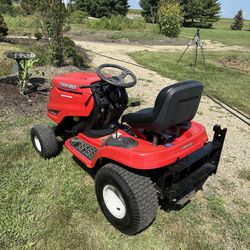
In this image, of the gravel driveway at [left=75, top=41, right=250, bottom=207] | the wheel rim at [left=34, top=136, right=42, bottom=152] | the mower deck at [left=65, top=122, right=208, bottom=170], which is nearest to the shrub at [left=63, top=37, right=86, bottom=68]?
the gravel driveway at [left=75, top=41, right=250, bottom=207]

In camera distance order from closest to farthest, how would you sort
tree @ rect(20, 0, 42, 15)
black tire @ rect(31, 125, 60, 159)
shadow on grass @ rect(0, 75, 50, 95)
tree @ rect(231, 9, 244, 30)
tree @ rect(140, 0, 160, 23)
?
1. black tire @ rect(31, 125, 60, 159)
2. shadow on grass @ rect(0, 75, 50, 95)
3. tree @ rect(20, 0, 42, 15)
4. tree @ rect(140, 0, 160, 23)
5. tree @ rect(231, 9, 244, 30)

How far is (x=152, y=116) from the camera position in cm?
263

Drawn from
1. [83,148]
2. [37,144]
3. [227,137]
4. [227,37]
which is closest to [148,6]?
[227,37]

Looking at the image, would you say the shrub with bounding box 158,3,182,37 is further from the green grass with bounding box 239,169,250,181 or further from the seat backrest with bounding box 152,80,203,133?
the seat backrest with bounding box 152,80,203,133

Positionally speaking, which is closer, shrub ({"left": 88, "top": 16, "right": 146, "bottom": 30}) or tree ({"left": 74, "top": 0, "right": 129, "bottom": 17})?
shrub ({"left": 88, "top": 16, "right": 146, "bottom": 30})

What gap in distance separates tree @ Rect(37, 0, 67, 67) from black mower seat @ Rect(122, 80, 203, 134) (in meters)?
5.68

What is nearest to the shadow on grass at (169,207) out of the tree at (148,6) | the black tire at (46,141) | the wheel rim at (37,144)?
the black tire at (46,141)

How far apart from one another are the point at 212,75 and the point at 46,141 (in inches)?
281

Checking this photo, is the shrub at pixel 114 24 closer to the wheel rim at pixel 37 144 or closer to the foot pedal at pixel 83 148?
the wheel rim at pixel 37 144

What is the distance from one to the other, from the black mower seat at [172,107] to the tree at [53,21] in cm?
568

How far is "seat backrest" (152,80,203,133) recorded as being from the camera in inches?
97.7

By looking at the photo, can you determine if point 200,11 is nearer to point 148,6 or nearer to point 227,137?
point 148,6

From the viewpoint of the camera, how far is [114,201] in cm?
283

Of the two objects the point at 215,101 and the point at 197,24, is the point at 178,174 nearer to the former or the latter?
the point at 215,101
